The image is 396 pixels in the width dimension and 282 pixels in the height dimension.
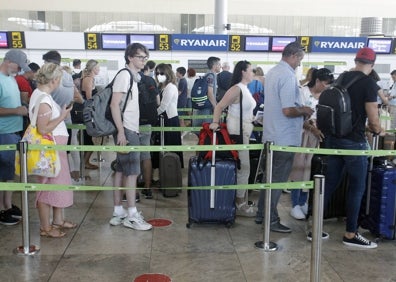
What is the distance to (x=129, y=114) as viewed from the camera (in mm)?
4289

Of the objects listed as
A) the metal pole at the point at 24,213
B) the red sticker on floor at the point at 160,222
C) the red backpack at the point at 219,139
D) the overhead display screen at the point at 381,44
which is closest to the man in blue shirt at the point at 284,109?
the red backpack at the point at 219,139

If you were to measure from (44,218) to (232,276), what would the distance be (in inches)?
72.8

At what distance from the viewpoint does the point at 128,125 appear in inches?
169

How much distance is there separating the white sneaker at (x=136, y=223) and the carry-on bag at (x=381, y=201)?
2093 mm

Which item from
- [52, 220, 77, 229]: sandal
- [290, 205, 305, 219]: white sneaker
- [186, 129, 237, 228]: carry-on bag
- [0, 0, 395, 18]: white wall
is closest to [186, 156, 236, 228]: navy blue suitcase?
[186, 129, 237, 228]: carry-on bag

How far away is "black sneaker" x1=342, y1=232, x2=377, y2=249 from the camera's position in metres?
4.07

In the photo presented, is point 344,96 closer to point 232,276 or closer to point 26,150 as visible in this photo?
point 232,276

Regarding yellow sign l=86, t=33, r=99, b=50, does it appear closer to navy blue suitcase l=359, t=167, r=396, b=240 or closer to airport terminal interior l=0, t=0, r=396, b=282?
airport terminal interior l=0, t=0, r=396, b=282

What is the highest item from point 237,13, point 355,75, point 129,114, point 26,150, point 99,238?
point 237,13

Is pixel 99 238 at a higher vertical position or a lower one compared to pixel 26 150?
lower

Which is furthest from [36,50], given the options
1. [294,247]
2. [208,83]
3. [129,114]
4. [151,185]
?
[294,247]

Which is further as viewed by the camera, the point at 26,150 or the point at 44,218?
the point at 44,218

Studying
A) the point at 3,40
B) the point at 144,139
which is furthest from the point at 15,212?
the point at 3,40

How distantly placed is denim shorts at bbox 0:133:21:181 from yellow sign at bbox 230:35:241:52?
876 centimetres
